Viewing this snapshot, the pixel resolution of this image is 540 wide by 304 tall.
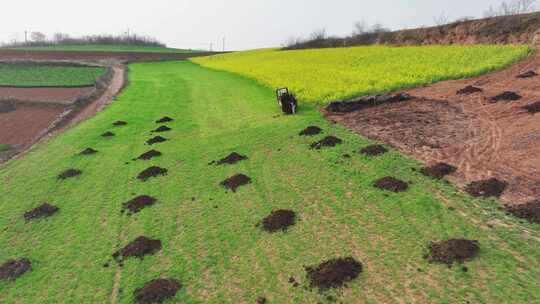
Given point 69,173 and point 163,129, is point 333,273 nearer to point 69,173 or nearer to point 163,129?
point 69,173

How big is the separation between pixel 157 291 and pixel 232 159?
28.9ft

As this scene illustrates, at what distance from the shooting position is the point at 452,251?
364 inches

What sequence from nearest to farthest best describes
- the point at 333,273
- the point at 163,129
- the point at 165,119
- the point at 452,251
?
the point at 333,273 → the point at 452,251 → the point at 163,129 → the point at 165,119

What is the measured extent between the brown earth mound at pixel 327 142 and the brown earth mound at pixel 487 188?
6.45 m

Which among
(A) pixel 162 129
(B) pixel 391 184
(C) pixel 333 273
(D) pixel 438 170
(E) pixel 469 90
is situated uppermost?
(E) pixel 469 90

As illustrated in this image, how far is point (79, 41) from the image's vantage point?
144750mm

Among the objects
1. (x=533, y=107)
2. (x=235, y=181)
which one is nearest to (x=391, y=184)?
(x=235, y=181)

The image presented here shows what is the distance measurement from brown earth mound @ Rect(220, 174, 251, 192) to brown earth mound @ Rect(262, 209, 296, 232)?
2951 mm

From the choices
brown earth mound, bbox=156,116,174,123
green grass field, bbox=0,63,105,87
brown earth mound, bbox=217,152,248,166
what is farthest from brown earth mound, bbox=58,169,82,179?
green grass field, bbox=0,63,105,87

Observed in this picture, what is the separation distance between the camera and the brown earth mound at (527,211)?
10.1 m

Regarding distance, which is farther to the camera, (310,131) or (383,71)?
(383,71)

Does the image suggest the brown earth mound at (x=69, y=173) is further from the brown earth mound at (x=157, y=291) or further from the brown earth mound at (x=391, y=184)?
the brown earth mound at (x=391, y=184)

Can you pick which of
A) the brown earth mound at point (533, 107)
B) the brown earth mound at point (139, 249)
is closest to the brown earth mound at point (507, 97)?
the brown earth mound at point (533, 107)

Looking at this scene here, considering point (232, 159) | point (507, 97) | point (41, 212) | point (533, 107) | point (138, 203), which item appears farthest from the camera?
point (507, 97)
